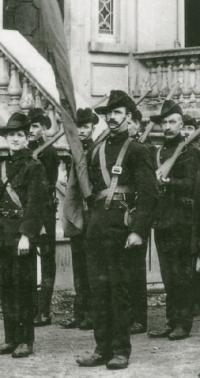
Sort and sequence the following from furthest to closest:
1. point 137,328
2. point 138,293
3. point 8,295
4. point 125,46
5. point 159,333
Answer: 1. point 125,46
2. point 138,293
3. point 137,328
4. point 159,333
5. point 8,295

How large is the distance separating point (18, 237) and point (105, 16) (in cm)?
890

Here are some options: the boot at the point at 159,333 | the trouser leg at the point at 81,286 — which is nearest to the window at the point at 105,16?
the trouser leg at the point at 81,286

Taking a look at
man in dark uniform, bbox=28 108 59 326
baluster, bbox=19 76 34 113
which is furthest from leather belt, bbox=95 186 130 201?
baluster, bbox=19 76 34 113

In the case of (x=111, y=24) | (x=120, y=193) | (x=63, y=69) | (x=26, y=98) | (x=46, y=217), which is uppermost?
(x=111, y=24)

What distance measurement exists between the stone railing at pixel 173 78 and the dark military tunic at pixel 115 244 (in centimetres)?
720

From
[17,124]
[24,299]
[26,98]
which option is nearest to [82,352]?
[24,299]

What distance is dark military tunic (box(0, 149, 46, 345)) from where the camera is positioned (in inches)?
333

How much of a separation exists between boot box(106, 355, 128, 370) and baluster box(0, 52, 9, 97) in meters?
5.64

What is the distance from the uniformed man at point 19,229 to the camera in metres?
8.47

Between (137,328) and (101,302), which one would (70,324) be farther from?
(101,302)

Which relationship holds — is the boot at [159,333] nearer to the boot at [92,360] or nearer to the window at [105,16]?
the boot at [92,360]

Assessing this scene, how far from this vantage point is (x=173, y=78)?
623 inches

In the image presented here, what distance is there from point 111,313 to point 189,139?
7.12ft

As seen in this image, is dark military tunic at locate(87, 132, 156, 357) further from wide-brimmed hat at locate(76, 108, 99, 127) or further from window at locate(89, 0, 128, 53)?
window at locate(89, 0, 128, 53)
